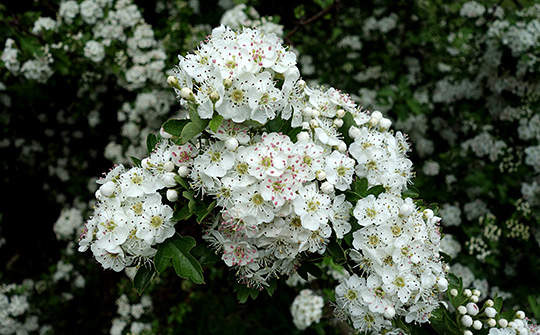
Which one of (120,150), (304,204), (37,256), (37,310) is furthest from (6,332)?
(304,204)

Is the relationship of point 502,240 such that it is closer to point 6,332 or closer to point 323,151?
point 323,151

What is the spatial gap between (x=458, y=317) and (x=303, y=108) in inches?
49.9

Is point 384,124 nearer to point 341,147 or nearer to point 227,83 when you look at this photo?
point 341,147

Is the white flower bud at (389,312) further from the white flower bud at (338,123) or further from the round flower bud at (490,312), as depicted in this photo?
the white flower bud at (338,123)

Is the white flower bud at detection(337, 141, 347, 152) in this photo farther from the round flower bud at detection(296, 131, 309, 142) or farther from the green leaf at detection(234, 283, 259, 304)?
the green leaf at detection(234, 283, 259, 304)

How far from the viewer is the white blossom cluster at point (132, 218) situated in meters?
1.56

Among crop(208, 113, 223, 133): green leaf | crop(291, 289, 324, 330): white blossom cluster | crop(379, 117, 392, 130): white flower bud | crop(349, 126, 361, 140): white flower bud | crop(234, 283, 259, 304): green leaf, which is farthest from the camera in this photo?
crop(291, 289, 324, 330): white blossom cluster

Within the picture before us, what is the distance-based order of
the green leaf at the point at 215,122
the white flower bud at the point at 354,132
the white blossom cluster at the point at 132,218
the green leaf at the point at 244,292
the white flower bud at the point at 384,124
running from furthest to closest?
the white flower bud at the point at 384,124
the white flower bud at the point at 354,132
the green leaf at the point at 244,292
the white blossom cluster at the point at 132,218
the green leaf at the point at 215,122

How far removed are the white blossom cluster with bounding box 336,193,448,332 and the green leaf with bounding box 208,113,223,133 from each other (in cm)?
67

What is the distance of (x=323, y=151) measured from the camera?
166cm

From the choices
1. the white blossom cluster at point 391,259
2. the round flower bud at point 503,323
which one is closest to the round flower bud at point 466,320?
the round flower bud at point 503,323

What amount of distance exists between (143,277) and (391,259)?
3.41 ft

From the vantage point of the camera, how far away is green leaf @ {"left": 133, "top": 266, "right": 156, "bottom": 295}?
1.64m

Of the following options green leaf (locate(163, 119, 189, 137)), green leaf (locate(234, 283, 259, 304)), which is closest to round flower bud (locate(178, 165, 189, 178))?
green leaf (locate(163, 119, 189, 137))
